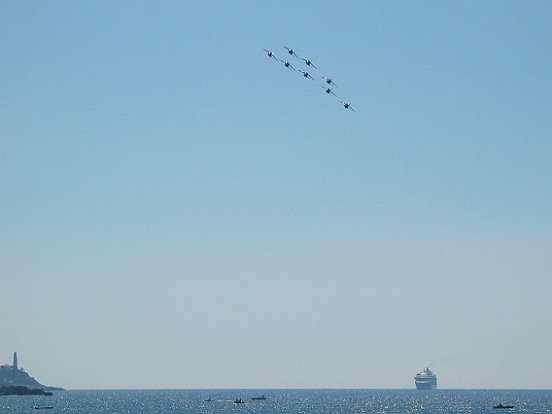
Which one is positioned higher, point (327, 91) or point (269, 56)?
point (269, 56)

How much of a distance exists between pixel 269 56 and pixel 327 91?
15749 millimetres

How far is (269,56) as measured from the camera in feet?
382

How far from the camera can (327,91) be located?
104 metres

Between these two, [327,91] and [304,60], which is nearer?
[327,91]

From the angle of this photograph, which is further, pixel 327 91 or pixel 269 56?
pixel 269 56

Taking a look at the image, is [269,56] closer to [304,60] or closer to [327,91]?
[304,60]

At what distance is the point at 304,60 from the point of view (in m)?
112

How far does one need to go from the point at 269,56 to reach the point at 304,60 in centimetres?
680

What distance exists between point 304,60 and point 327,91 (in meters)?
9.47

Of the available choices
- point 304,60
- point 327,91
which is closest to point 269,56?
point 304,60
